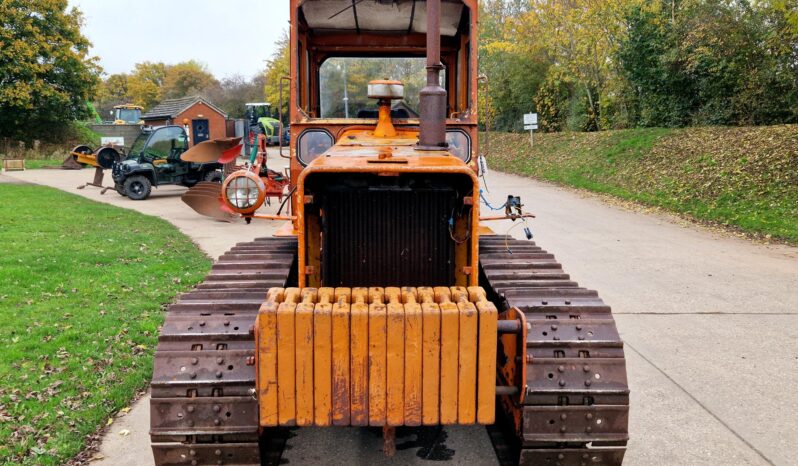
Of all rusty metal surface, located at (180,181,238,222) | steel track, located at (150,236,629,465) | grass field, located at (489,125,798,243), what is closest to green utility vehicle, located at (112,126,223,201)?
rusty metal surface, located at (180,181,238,222)

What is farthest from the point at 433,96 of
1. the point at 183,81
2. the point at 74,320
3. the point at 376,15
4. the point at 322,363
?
the point at 183,81

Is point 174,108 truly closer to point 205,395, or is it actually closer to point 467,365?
point 205,395

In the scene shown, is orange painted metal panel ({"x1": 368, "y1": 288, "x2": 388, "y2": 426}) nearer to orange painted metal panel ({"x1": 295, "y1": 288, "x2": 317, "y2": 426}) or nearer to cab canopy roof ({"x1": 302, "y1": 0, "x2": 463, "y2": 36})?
orange painted metal panel ({"x1": 295, "y1": 288, "x2": 317, "y2": 426})

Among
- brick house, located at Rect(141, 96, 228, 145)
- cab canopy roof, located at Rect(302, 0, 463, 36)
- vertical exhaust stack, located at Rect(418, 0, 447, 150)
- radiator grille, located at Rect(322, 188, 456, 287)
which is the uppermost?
brick house, located at Rect(141, 96, 228, 145)

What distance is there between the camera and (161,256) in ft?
32.9

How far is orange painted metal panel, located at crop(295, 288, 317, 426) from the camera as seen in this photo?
311 centimetres

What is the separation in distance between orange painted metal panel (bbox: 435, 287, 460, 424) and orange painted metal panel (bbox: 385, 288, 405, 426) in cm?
19

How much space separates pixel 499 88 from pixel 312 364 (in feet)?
114

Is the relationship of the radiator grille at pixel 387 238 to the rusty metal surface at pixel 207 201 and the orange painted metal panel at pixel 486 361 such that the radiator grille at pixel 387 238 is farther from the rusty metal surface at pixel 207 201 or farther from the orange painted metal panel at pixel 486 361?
the rusty metal surface at pixel 207 201

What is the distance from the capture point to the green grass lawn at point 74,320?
4566 millimetres

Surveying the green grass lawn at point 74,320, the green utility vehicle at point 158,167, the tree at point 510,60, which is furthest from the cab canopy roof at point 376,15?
the tree at point 510,60

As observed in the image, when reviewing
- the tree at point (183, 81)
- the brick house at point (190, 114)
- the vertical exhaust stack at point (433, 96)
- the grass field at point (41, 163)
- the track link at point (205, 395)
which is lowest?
the track link at point (205, 395)

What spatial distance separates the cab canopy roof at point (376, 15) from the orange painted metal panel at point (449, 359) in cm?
309

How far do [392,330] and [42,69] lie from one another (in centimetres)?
3516
